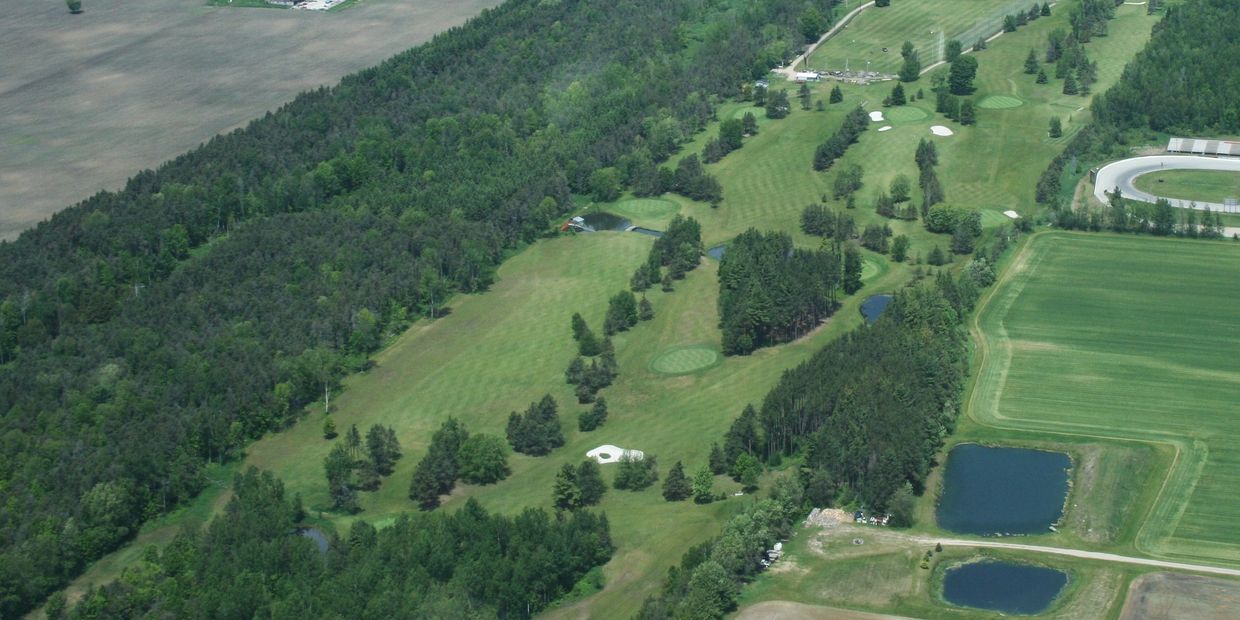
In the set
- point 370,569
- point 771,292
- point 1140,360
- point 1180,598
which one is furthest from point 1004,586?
point 771,292

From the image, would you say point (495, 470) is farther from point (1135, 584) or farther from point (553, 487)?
point (1135, 584)

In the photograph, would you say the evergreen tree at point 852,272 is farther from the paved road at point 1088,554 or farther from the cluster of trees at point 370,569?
the cluster of trees at point 370,569

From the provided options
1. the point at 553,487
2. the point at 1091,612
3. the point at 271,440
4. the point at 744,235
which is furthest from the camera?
the point at 744,235

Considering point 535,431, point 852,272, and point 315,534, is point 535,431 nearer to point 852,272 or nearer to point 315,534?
point 315,534

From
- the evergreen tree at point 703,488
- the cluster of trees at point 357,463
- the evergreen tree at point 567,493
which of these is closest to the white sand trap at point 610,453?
the evergreen tree at point 567,493

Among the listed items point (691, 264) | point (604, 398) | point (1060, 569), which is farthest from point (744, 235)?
point (1060, 569)

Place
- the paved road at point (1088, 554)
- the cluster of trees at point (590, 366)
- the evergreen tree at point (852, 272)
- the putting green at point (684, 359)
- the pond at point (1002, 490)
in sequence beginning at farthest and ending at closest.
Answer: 1. the evergreen tree at point (852, 272)
2. the putting green at point (684, 359)
3. the cluster of trees at point (590, 366)
4. the pond at point (1002, 490)
5. the paved road at point (1088, 554)
